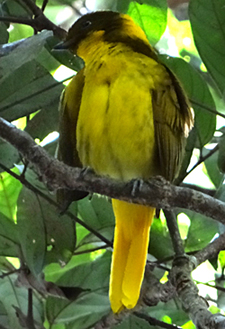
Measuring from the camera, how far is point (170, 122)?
3.95 ft

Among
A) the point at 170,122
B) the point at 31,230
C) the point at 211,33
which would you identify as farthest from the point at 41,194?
the point at 211,33

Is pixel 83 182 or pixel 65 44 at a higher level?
pixel 65 44

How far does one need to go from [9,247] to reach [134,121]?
1.72ft

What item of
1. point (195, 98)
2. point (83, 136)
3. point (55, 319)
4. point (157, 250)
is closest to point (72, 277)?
point (55, 319)

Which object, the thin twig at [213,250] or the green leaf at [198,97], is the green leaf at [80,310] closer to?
the thin twig at [213,250]

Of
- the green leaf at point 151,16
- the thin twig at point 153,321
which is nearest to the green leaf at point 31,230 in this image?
the thin twig at point 153,321

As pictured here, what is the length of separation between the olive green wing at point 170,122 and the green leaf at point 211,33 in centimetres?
11

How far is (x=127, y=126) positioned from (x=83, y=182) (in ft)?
1.04

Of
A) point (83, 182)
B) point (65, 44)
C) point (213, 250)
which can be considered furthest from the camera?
point (65, 44)

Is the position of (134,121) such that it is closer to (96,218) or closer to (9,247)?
(96,218)

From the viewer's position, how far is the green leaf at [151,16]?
4.34ft

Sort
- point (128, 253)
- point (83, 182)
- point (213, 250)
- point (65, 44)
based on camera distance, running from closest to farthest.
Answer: point (83, 182) → point (213, 250) → point (128, 253) → point (65, 44)

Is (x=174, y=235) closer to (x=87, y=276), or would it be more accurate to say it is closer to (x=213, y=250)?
(x=213, y=250)

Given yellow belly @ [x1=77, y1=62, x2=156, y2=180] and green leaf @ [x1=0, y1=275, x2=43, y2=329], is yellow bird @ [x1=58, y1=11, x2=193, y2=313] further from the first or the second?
green leaf @ [x1=0, y1=275, x2=43, y2=329]
